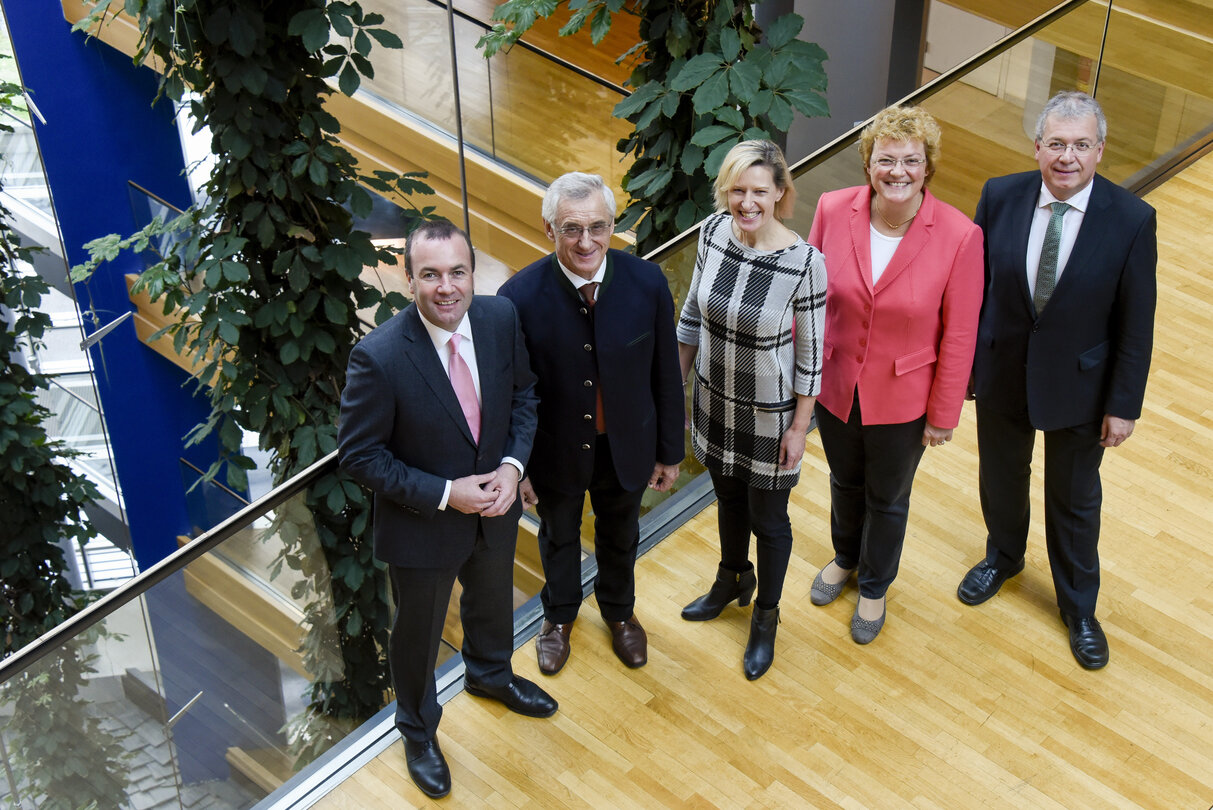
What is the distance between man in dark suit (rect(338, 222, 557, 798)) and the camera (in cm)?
309

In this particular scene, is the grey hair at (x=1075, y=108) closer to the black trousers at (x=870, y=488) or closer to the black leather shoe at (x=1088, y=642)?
the black trousers at (x=870, y=488)

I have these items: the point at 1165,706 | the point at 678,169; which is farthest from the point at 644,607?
the point at 678,169

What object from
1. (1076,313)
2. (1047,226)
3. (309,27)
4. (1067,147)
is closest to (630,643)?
(1076,313)

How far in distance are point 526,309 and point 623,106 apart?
2.33 m

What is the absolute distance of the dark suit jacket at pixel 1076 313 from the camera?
11.7 ft

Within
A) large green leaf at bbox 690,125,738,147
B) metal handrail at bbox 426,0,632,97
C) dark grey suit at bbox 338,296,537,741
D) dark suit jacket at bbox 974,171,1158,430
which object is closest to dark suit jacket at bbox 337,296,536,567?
dark grey suit at bbox 338,296,537,741

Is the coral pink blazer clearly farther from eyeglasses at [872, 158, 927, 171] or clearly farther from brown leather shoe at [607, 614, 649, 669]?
brown leather shoe at [607, 614, 649, 669]

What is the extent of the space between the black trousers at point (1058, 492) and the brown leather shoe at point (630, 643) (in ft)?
4.02

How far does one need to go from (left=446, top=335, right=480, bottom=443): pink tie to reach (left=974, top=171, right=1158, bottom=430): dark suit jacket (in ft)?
5.18

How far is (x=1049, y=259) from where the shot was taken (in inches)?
144

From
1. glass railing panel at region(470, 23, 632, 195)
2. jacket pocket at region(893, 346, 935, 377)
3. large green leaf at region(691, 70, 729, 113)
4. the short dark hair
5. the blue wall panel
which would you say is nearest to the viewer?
the short dark hair

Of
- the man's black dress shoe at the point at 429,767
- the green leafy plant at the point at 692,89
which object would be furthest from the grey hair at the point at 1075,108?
the man's black dress shoe at the point at 429,767

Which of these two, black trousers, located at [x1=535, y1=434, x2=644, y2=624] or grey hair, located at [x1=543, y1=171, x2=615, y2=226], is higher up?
grey hair, located at [x1=543, y1=171, x2=615, y2=226]

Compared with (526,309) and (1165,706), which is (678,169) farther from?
(1165,706)
